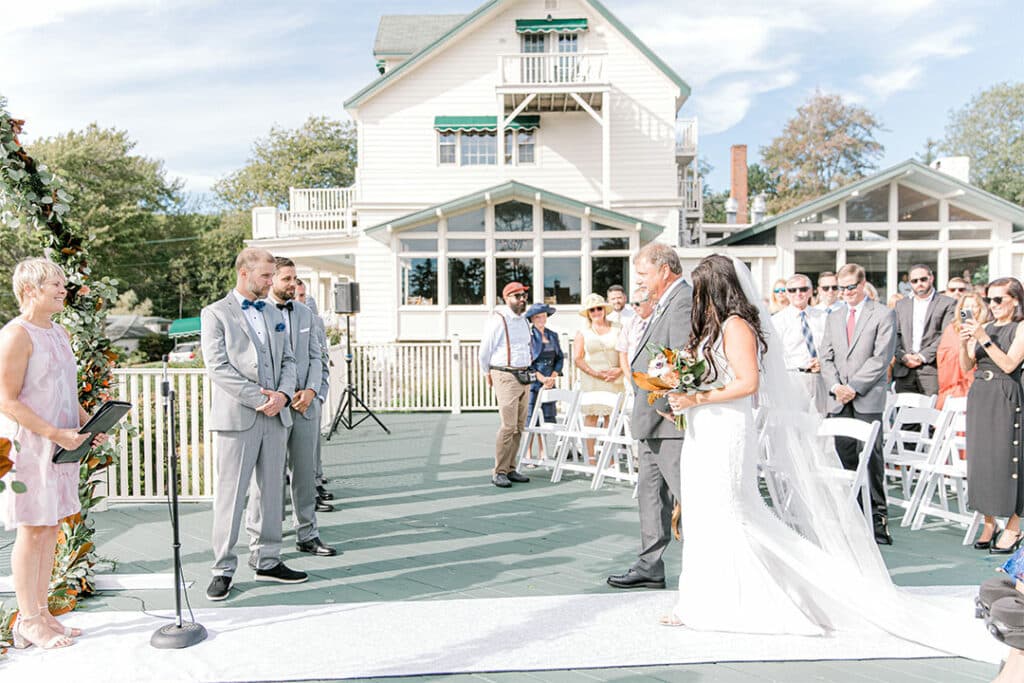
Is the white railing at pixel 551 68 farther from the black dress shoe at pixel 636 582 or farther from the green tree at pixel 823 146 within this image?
the green tree at pixel 823 146

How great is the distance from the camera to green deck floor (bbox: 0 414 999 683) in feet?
12.3

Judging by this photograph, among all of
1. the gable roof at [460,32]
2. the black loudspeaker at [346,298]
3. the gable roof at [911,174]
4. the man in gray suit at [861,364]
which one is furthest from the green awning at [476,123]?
the man in gray suit at [861,364]

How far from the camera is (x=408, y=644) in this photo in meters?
4.07

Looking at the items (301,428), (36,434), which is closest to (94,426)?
(36,434)

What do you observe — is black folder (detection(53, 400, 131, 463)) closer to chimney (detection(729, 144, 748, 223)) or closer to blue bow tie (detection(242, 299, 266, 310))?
blue bow tie (detection(242, 299, 266, 310))

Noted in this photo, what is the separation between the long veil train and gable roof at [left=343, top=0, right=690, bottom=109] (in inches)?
751

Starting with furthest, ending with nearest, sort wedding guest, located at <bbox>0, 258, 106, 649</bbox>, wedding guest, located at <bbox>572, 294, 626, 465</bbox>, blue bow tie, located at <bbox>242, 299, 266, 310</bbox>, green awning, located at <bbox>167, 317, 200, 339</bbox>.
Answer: green awning, located at <bbox>167, 317, 200, 339</bbox> < wedding guest, located at <bbox>572, 294, 626, 465</bbox> < blue bow tie, located at <bbox>242, 299, 266, 310</bbox> < wedding guest, located at <bbox>0, 258, 106, 649</bbox>

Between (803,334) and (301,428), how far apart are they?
4.84m

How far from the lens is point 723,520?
166 inches

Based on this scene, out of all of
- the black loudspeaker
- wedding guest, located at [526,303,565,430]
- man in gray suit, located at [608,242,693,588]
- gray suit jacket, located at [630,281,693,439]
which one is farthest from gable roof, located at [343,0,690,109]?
gray suit jacket, located at [630,281,693,439]

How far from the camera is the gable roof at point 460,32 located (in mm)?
21797

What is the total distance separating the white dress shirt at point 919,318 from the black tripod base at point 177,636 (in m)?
7.78

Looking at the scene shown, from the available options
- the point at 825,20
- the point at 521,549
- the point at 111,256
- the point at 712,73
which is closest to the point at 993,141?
the point at 825,20

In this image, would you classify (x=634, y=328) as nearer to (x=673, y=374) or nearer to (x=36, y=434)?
(x=673, y=374)
